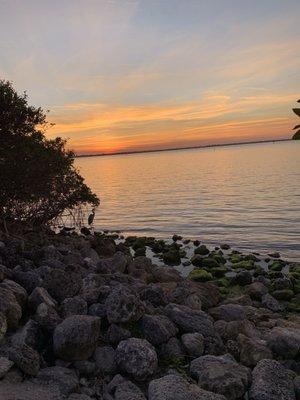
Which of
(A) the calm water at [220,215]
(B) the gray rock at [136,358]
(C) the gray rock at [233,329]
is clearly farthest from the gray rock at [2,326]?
(A) the calm water at [220,215]

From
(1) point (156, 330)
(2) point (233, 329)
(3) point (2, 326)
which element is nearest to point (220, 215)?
(2) point (233, 329)

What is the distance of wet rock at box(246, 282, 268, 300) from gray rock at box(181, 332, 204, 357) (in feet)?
Answer: 25.7

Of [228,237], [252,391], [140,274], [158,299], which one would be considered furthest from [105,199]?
[252,391]

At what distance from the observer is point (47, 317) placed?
8.95 meters

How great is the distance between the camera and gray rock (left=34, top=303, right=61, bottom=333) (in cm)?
886

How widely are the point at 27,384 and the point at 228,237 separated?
84.3ft

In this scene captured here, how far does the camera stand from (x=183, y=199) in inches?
2234

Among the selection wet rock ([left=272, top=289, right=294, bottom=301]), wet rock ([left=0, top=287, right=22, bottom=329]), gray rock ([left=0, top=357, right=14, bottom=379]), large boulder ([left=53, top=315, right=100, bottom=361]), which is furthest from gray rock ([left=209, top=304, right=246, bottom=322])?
gray rock ([left=0, top=357, right=14, bottom=379])

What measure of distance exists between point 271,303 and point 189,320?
6.51 metres

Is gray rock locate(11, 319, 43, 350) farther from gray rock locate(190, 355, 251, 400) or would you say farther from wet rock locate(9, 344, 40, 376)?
gray rock locate(190, 355, 251, 400)

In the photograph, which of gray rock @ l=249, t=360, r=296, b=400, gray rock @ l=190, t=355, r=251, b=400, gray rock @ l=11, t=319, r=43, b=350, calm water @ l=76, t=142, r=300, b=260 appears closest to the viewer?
gray rock @ l=249, t=360, r=296, b=400

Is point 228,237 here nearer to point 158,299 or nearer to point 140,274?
point 140,274

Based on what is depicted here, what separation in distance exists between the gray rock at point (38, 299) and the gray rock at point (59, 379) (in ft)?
6.04

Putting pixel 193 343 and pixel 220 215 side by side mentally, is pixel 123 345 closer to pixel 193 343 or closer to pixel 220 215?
pixel 193 343
